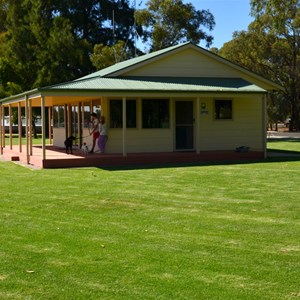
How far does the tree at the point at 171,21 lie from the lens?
44.1 metres

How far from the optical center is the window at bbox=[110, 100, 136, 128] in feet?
64.6

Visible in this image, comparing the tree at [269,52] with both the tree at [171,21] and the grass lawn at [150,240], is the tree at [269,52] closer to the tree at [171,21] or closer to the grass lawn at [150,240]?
the tree at [171,21]

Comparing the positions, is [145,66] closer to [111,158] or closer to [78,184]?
[111,158]

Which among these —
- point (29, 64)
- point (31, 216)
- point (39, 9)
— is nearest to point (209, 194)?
point (31, 216)

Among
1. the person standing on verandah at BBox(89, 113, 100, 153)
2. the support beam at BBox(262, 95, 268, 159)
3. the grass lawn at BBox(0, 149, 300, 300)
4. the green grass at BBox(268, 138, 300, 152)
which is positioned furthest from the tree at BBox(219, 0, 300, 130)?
the grass lawn at BBox(0, 149, 300, 300)

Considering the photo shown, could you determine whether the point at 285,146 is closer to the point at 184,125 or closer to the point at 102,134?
the point at 184,125

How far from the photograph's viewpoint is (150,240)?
684cm

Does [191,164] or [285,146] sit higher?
Result: [285,146]

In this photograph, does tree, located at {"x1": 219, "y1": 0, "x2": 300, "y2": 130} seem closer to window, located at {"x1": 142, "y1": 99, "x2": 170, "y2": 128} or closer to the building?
the building

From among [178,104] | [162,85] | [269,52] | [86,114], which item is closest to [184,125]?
[178,104]

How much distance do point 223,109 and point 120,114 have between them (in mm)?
4367

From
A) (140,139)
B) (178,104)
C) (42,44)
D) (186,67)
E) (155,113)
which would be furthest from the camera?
(42,44)

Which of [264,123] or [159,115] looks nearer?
[159,115]

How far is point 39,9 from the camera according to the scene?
148 ft
